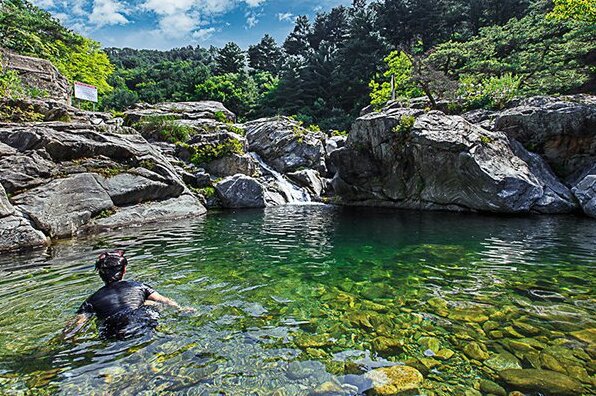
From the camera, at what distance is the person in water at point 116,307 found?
4.73m

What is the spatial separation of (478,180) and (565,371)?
15.6 metres

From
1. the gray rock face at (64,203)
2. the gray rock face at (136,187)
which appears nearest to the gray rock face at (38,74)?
the gray rock face at (136,187)

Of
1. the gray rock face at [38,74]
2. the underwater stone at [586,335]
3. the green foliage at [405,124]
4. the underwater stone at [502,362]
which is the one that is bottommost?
the underwater stone at [502,362]

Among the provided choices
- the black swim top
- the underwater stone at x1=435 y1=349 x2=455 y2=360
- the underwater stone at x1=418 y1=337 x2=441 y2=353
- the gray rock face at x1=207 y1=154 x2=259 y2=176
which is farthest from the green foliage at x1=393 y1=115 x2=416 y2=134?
the black swim top

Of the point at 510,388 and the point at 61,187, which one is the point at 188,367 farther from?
the point at 61,187

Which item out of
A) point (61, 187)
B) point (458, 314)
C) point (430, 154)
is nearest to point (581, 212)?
point (430, 154)

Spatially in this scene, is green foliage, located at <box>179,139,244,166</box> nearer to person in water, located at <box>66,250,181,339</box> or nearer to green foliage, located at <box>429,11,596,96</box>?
green foliage, located at <box>429,11,596,96</box>

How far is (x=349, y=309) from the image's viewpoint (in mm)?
5793

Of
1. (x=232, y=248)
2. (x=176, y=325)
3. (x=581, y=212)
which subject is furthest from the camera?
(x=581, y=212)

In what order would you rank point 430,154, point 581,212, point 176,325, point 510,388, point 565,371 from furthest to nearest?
1. point 430,154
2. point 581,212
3. point 176,325
4. point 565,371
5. point 510,388

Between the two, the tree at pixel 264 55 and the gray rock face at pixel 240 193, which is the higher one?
the tree at pixel 264 55

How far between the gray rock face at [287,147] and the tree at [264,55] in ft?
147

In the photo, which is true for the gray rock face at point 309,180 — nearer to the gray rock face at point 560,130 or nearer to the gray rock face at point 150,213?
the gray rock face at point 150,213

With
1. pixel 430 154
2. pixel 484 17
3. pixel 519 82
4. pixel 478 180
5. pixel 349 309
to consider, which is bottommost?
pixel 349 309
